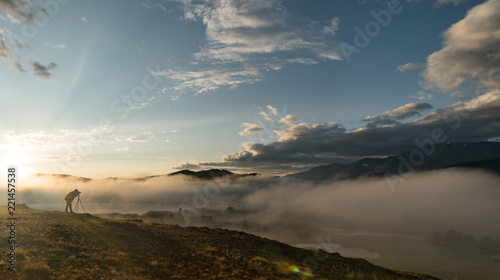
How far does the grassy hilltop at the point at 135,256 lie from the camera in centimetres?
1930

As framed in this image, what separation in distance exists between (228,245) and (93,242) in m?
15.5

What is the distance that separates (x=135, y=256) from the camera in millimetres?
24234

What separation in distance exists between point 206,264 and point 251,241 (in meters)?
15.8

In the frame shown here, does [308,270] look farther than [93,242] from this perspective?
Yes

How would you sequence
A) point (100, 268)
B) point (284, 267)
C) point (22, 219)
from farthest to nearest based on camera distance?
point (22, 219), point (284, 267), point (100, 268)

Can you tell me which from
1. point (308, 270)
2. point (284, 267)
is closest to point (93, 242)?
point (284, 267)

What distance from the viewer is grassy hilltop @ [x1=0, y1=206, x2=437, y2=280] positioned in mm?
19297

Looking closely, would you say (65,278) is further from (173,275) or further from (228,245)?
(228,245)

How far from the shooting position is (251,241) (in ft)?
130

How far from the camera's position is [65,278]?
1738cm

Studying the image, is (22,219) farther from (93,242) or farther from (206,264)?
(206,264)

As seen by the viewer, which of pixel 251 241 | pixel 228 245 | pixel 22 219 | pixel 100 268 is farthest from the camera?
pixel 251 241

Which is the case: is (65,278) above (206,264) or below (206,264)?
above

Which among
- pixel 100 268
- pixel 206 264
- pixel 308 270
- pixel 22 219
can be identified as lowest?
pixel 308 270
